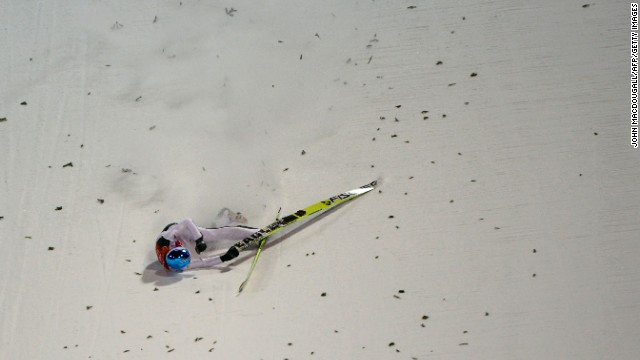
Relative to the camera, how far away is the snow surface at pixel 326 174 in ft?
4.80

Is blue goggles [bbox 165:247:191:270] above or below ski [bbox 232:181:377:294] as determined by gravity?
above

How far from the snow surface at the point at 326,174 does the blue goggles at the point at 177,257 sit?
4 centimetres

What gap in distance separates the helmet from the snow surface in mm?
38

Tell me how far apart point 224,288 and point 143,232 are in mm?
235

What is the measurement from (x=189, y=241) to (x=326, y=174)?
34 cm

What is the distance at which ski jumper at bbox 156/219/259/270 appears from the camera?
1511 millimetres

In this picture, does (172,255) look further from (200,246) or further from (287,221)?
(287,221)

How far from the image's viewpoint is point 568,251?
155 centimetres

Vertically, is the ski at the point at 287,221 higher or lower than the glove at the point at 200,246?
lower

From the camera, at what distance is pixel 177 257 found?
1.51m

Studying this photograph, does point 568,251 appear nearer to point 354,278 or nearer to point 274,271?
point 354,278

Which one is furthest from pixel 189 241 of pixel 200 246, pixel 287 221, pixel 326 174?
pixel 326 174

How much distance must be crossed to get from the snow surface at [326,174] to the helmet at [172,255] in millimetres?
38

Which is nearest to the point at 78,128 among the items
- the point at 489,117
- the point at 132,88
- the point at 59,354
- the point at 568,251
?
the point at 132,88
